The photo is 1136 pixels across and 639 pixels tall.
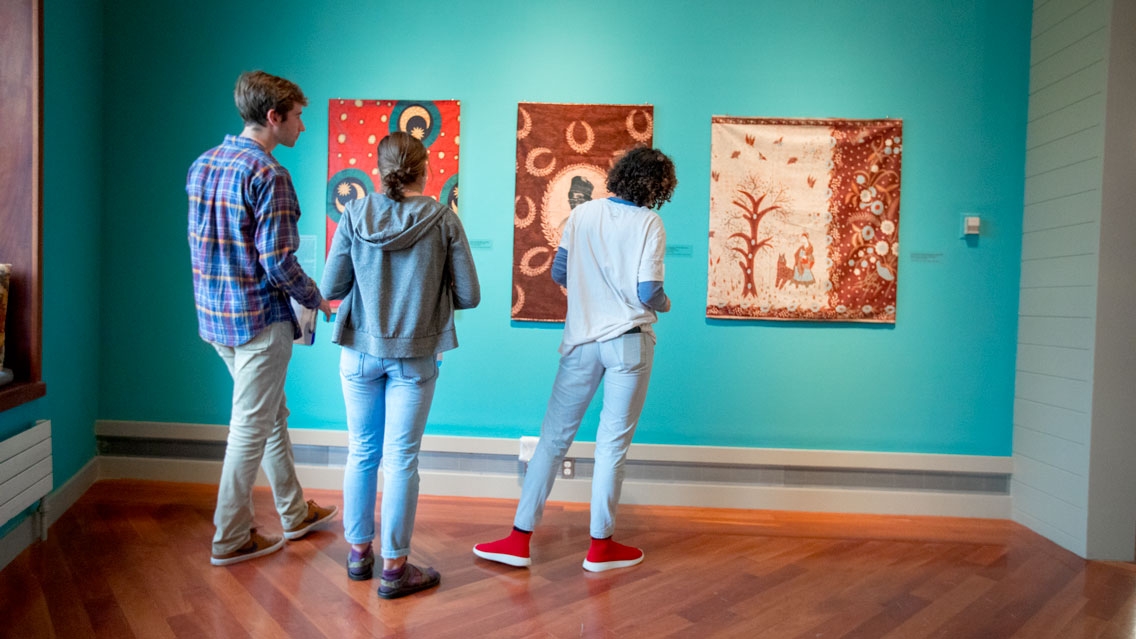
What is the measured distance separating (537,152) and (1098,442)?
2.60 metres

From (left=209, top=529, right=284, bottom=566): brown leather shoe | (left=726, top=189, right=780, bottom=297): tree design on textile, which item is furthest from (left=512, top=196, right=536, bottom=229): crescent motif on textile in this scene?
(left=209, top=529, right=284, bottom=566): brown leather shoe

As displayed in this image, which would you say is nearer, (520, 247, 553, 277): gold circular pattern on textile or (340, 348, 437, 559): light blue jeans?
(340, 348, 437, 559): light blue jeans

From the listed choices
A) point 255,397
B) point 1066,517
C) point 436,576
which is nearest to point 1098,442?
point 1066,517

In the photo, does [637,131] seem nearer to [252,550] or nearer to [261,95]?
[261,95]

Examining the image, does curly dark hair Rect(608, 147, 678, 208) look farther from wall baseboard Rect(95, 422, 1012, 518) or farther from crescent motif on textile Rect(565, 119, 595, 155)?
wall baseboard Rect(95, 422, 1012, 518)

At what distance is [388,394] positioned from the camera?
2080 mm

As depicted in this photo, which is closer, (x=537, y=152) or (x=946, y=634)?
(x=946, y=634)

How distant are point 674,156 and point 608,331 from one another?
122 cm

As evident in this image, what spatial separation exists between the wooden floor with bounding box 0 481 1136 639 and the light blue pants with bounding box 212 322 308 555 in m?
0.16

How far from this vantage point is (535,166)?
315 cm

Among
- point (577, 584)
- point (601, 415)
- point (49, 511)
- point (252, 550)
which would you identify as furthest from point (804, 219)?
point (49, 511)

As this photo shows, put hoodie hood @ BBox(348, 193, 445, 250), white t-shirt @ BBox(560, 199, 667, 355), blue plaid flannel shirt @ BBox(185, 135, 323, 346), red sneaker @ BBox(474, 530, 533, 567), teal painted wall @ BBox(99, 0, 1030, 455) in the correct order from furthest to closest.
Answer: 1. teal painted wall @ BBox(99, 0, 1030, 455)
2. red sneaker @ BBox(474, 530, 533, 567)
3. white t-shirt @ BBox(560, 199, 667, 355)
4. blue plaid flannel shirt @ BBox(185, 135, 323, 346)
5. hoodie hood @ BBox(348, 193, 445, 250)

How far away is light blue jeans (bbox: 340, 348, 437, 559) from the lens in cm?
204

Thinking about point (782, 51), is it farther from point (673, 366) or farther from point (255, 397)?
point (255, 397)
